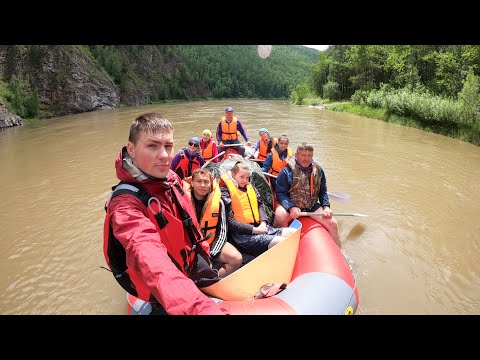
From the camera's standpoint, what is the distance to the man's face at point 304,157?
144 inches

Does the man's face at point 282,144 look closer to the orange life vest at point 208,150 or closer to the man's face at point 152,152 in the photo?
the orange life vest at point 208,150

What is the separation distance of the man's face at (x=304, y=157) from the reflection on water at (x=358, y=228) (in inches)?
55.9

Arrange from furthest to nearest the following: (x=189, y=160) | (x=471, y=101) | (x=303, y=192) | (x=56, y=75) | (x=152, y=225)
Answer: (x=56, y=75), (x=471, y=101), (x=189, y=160), (x=303, y=192), (x=152, y=225)

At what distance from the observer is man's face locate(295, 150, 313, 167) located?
3666mm

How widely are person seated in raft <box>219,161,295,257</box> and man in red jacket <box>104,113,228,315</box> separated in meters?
1.39

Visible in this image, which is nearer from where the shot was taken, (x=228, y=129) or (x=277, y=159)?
(x=277, y=159)

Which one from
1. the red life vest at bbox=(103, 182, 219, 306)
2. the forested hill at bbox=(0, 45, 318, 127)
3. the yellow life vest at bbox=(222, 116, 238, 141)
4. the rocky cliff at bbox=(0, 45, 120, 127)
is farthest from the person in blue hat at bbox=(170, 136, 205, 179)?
the rocky cliff at bbox=(0, 45, 120, 127)

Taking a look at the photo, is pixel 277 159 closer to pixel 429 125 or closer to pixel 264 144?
pixel 264 144

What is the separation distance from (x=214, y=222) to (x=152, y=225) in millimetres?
1632

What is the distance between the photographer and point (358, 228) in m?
4.91

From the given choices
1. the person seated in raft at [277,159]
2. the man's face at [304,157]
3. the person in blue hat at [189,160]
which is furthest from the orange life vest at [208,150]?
the man's face at [304,157]

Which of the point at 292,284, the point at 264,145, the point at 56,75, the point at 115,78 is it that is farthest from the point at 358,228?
the point at 115,78

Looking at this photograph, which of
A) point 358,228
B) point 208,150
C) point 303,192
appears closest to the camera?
point 303,192
